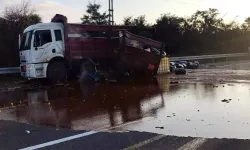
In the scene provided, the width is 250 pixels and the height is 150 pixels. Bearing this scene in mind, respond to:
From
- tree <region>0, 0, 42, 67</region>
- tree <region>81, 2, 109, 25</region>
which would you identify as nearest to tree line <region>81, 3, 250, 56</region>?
tree <region>81, 2, 109, 25</region>

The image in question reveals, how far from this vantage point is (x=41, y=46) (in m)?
18.0

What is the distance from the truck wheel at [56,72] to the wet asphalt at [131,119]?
4.29 m

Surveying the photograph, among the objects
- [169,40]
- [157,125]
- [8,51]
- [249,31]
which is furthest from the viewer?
[249,31]

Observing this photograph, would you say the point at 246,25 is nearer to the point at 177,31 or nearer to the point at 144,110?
the point at 177,31

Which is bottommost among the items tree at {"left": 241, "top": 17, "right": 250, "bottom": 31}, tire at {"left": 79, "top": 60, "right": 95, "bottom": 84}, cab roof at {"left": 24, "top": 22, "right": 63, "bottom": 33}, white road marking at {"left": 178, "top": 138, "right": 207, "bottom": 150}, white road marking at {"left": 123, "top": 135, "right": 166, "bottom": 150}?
white road marking at {"left": 178, "top": 138, "right": 207, "bottom": 150}

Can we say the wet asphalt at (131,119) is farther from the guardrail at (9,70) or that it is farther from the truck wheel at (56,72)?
the guardrail at (9,70)

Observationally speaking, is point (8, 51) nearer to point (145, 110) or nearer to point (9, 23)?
point (9, 23)

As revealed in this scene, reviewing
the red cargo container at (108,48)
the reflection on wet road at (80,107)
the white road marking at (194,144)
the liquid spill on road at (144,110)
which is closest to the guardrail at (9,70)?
the red cargo container at (108,48)

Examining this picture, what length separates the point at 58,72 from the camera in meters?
18.6

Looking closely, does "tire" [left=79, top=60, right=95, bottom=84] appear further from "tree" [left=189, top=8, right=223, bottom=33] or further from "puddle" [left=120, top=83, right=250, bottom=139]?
"tree" [left=189, top=8, right=223, bottom=33]

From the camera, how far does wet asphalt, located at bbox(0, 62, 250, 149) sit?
6.56 metres

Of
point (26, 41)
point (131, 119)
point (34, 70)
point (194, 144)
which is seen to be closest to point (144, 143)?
point (194, 144)

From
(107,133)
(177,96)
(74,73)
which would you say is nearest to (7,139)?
(107,133)

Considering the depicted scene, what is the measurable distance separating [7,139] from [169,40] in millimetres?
42134
